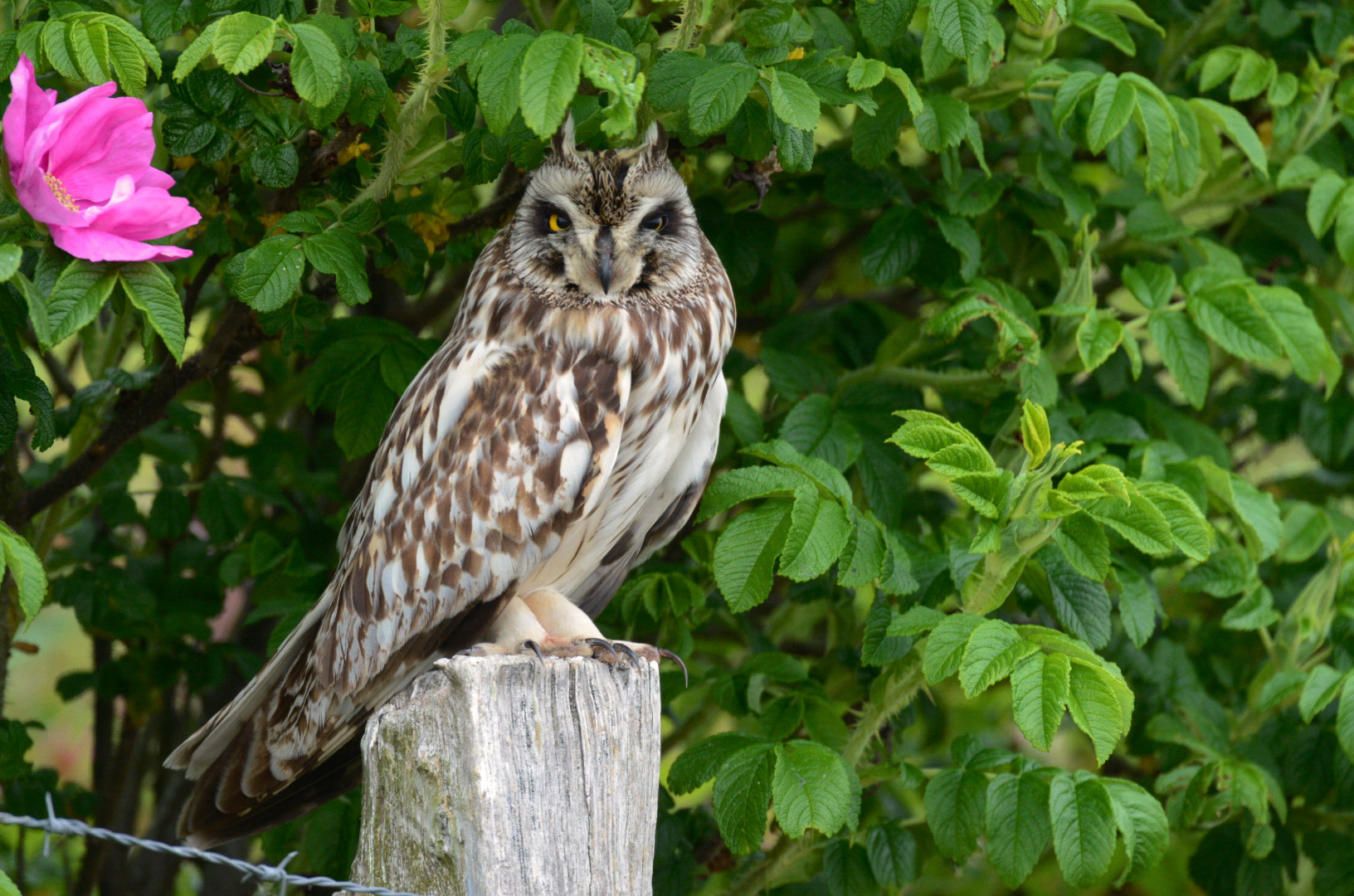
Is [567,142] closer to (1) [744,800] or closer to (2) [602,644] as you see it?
(2) [602,644]

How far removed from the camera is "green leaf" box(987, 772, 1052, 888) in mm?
2119

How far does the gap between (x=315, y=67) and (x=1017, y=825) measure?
173cm

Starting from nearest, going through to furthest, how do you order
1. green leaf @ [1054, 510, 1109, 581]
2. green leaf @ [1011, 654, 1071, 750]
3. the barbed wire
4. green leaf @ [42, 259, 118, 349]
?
the barbed wire, green leaf @ [42, 259, 118, 349], green leaf @ [1011, 654, 1071, 750], green leaf @ [1054, 510, 1109, 581]

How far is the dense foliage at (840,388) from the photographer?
199 centimetres

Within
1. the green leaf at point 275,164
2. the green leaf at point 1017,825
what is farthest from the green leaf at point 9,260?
the green leaf at point 1017,825

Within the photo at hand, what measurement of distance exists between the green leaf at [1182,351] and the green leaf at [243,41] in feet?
5.92

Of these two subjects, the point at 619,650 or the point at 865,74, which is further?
the point at 619,650

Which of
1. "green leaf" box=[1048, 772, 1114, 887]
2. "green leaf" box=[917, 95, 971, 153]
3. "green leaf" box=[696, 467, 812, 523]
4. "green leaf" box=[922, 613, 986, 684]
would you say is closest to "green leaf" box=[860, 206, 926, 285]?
"green leaf" box=[917, 95, 971, 153]

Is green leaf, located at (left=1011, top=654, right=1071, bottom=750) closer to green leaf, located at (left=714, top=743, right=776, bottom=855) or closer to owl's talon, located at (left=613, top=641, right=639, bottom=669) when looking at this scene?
green leaf, located at (left=714, top=743, right=776, bottom=855)

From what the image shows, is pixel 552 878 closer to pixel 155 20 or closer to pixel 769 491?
pixel 769 491

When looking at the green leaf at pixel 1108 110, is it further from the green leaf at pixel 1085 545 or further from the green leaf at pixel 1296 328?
the green leaf at pixel 1085 545

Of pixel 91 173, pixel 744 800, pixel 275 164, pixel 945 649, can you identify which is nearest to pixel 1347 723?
pixel 945 649

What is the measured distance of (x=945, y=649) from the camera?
2000 millimetres

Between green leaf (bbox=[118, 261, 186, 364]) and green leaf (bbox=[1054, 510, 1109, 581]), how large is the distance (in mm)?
1464
